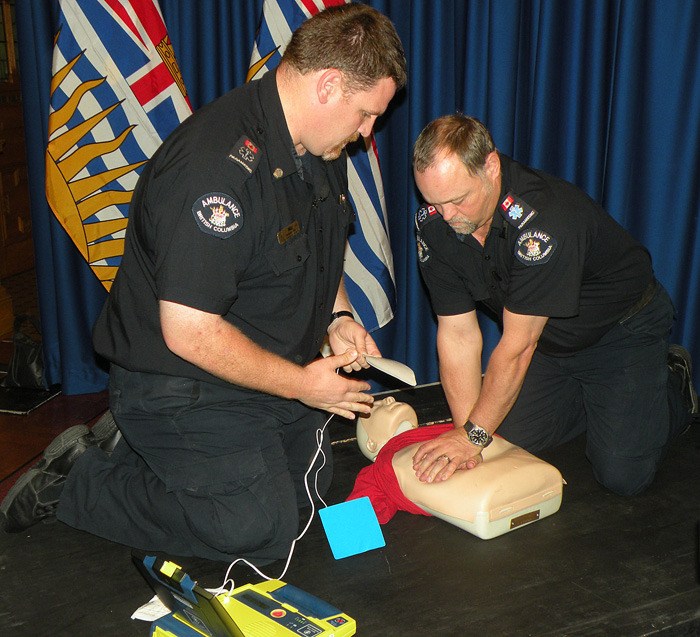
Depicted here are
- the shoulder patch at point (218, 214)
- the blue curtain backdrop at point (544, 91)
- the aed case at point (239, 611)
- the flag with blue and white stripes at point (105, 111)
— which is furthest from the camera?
the flag with blue and white stripes at point (105, 111)

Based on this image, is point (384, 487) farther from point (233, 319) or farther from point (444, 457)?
point (233, 319)

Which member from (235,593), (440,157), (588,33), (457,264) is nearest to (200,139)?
(440,157)

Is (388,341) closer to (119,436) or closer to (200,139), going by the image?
(119,436)

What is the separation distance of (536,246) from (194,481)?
0.94 m

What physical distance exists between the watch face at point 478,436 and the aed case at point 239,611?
0.59m

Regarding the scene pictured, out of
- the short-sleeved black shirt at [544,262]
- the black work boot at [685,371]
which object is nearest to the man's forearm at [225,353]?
the short-sleeved black shirt at [544,262]

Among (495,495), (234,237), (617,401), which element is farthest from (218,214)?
(617,401)

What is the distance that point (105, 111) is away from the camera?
2898mm

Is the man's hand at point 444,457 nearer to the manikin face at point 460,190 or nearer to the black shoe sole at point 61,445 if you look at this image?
the manikin face at point 460,190

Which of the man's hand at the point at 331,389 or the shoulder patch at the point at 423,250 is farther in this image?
the shoulder patch at the point at 423,250

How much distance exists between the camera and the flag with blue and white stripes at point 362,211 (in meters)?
2.77

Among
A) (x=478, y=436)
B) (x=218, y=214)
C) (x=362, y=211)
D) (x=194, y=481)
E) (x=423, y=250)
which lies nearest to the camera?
(x=218, y=214)

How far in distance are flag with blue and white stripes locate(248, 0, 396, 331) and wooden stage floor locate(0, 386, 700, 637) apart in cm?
88

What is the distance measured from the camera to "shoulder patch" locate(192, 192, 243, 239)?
1.70 m
